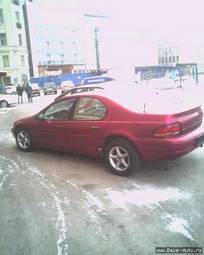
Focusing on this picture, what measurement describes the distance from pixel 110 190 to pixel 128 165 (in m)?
0.65

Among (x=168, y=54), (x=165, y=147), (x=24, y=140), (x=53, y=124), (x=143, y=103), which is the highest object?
(x=168, y=54)

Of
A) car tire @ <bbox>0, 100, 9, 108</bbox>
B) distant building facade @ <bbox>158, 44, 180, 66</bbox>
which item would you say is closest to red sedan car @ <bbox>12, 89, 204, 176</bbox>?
car tire @ <bbox>0, 100, 9, 108</bbox>

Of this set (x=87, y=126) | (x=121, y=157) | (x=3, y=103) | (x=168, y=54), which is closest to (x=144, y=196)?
(x=121, y=157)

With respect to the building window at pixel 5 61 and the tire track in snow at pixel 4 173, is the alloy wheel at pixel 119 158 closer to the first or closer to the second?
the tire track in snow at pixel 4 173

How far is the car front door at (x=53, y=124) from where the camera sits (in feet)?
20.9

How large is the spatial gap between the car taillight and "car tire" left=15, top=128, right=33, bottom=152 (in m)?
3.39

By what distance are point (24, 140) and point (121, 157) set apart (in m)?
2.99

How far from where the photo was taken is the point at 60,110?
6.52 meters

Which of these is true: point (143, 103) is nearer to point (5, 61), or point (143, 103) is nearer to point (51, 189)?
point (51, 189)

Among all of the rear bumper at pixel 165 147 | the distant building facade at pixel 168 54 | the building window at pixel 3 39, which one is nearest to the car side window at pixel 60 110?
the rear bumper at pixel 165 147

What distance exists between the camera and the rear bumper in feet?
16.1

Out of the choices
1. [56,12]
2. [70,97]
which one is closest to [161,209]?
[70,97]

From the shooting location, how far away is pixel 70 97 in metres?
6.36

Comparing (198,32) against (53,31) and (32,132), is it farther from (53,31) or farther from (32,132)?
(32,132)
